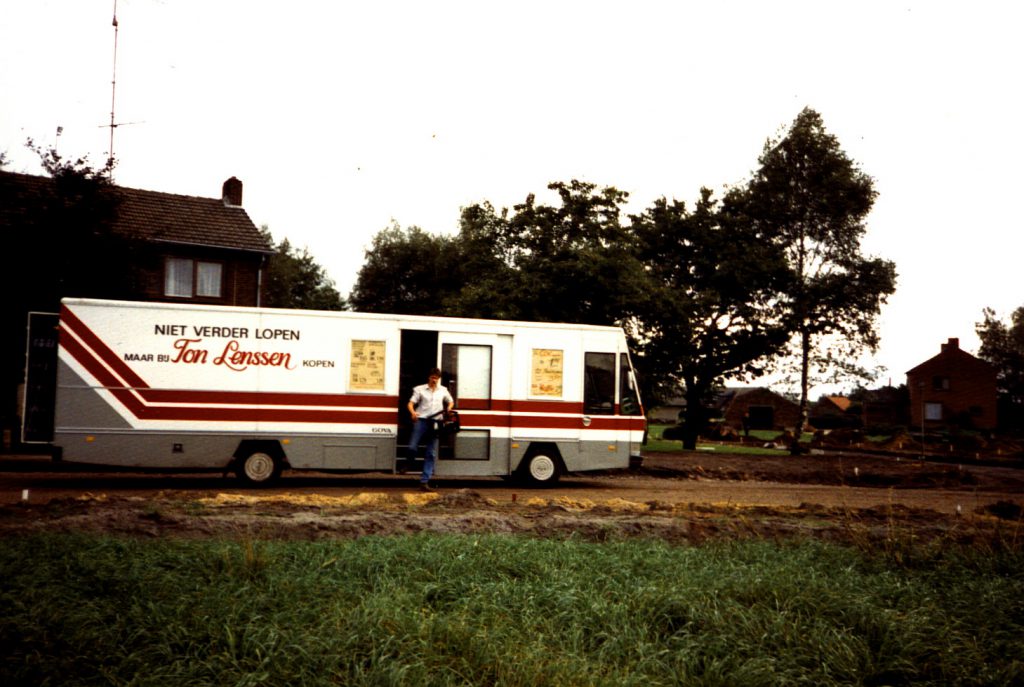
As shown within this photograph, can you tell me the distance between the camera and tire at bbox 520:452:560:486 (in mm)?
16609

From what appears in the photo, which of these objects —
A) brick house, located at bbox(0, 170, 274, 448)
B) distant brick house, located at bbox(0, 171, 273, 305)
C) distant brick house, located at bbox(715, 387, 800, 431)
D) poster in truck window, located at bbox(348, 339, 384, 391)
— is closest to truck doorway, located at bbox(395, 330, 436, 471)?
poster in truck window, located at bbox(348, 339, 384, 391)

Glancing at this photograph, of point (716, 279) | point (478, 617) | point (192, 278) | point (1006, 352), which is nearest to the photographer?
point (478, 617)

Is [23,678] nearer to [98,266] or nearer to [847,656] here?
[847,656]

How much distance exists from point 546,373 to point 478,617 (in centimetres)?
1085

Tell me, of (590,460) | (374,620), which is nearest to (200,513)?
(374,620)

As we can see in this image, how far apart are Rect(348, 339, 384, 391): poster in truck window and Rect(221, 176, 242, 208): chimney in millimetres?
31769

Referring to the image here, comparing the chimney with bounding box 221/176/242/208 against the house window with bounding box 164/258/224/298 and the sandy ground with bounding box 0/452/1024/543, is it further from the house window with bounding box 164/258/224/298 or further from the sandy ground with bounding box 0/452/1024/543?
the sandy ground with bounding box 0/452/1024/543

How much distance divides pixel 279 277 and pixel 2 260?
52.4 meters

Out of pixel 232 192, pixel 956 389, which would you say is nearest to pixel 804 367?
pixel 232 192

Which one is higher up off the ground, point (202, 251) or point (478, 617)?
point (202, 251)

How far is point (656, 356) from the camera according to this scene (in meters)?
31.2

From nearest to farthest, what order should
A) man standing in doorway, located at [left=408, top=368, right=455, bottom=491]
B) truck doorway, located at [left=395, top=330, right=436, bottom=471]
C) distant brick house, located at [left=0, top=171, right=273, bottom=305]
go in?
man standing in doorway, located at [left=408, top=368, right=455, bottom=491] < truck doorway, located at [left=395, top=330, right=436, bottom=471] < distant brick house, located at [left=0, top=171, right=273, bottom=305]

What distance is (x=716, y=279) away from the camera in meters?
35.9

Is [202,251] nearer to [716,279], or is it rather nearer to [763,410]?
[716,279]
